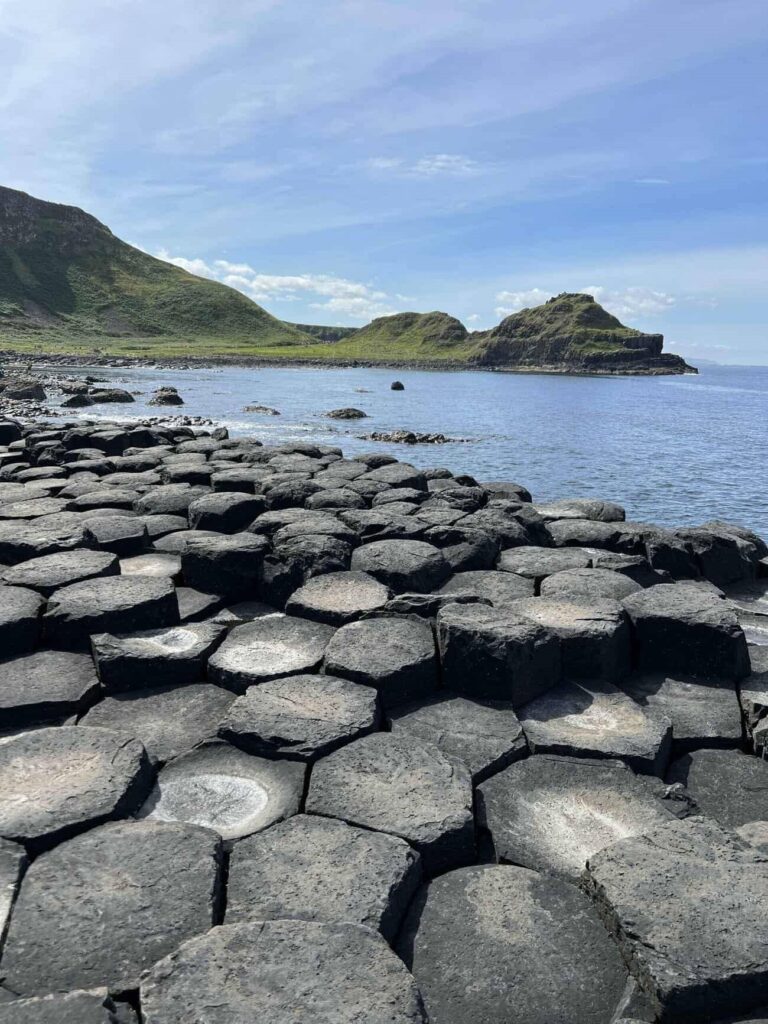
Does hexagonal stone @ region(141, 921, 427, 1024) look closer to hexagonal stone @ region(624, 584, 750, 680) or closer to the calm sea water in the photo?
hexagonal stone @ region(624, 584, 750, 680)

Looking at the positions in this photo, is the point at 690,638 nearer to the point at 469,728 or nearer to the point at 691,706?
the point at 691,706

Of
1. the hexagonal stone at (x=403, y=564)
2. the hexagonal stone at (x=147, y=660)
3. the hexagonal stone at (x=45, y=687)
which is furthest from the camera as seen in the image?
the hexagonal stone at (x=403, y=564)

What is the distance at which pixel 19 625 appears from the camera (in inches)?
203

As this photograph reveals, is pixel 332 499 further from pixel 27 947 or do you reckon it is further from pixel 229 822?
pixel 27 947

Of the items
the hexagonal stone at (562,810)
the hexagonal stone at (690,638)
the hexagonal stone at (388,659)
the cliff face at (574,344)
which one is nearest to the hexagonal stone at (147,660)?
the hexagonal stone at (388,659)

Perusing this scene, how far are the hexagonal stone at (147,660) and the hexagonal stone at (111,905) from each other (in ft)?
5.13

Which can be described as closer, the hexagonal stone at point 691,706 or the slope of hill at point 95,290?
the hexagonal stone at point 691,706

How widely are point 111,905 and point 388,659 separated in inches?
89.8

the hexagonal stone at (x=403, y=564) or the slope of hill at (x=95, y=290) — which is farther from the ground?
the slope of hill at (x=95, y=290)

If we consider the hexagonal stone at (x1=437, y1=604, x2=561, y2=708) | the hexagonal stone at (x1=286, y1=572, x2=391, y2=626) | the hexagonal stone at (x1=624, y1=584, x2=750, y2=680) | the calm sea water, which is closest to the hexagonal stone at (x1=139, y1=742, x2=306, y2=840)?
the hexagonal stone at (x1=437, y1=604, x2=561, y2=708)

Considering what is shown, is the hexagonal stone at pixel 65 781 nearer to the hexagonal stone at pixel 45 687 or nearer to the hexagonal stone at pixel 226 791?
the hexagonal stone at pixel 226 791

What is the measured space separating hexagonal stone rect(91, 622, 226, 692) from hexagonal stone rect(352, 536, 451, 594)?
5.82ft

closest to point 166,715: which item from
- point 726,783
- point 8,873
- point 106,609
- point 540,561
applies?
point 106,609

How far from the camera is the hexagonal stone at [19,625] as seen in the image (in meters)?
5.13
